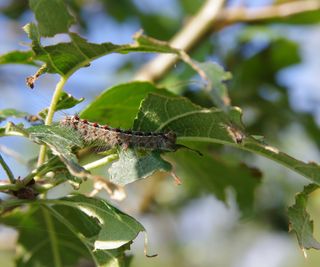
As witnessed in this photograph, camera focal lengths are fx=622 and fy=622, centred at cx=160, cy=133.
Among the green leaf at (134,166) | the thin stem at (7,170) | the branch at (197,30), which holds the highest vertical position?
the branch at (197,30)

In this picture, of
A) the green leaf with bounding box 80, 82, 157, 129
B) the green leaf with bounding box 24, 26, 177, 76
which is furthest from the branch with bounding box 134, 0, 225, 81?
the green leaf with bounding box 24, 26, 177, 76

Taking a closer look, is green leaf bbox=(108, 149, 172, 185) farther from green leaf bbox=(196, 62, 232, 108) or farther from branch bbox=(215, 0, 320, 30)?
branch bbox=(215, 0, 320, 30)

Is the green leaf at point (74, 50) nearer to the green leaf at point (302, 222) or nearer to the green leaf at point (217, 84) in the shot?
the green leaf at point (217, 84)

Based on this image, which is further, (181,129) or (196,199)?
(196,199)

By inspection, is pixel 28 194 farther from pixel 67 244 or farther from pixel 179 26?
pixel 179 26

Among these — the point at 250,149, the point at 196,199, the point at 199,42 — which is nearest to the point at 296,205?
the point at 250,149

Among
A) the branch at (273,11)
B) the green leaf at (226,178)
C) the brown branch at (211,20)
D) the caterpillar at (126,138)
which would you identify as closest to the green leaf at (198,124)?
the caterpillar at (126,138)
